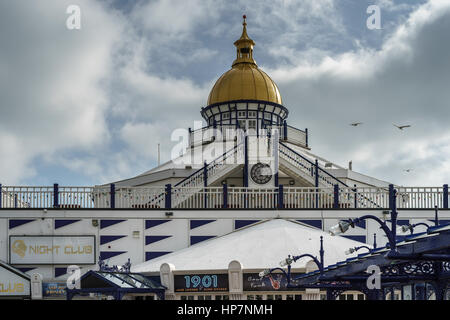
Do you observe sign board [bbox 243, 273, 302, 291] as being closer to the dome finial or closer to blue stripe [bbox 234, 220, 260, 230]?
blue stripe [bbox 234, 220, 260, 230]

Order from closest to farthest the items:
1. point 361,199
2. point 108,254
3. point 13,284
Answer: point 13,284
point 108,254
point 361,199

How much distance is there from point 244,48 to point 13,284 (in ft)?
102

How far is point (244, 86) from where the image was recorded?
53438 millimetres

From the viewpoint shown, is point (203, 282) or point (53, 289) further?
point (53, 289)

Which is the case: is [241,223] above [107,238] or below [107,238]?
above

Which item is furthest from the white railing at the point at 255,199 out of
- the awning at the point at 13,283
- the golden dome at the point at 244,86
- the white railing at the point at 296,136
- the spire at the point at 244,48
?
the spire at the point at 244,48

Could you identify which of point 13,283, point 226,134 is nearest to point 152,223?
point 13,283

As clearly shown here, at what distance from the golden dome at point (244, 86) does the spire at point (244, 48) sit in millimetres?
125

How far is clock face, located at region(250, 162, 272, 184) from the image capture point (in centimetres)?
3841

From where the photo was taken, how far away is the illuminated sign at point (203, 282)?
29000 mm

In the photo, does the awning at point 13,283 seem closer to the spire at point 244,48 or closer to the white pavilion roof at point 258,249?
the white pavilion roof at point 258,249

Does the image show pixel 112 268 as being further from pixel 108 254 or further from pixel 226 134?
pixel 226 134

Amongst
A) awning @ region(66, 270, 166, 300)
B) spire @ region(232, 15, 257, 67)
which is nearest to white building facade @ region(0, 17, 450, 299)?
awning @ region(66, 270, 166, 300)
